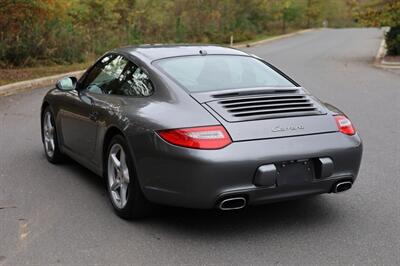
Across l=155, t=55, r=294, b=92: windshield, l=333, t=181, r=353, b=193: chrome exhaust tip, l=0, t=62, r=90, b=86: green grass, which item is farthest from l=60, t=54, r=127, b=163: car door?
l=0, t=62, r=90, b=86: green grass

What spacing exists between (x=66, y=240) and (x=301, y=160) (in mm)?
1882

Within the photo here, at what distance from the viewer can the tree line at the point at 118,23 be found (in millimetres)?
18219

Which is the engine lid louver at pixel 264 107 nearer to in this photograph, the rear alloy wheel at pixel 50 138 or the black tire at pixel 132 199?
the black tire at pixel 132 199

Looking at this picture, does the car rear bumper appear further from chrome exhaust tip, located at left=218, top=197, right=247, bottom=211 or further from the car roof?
the car roof

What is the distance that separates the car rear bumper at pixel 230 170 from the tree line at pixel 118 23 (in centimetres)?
1420

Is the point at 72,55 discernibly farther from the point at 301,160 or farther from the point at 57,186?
the point at 301,160

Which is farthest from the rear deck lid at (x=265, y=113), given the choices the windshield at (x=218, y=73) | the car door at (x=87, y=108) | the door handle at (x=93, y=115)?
the car door at (x=87, y=108)

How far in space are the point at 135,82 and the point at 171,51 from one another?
1.82 ft

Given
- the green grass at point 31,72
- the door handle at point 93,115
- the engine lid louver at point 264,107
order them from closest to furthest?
the engine lid louver at point 264,107 < the door handle at point 93,115 < the green grass at point 31,72

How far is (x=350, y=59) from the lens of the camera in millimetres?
24125

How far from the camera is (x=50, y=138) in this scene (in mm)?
6879

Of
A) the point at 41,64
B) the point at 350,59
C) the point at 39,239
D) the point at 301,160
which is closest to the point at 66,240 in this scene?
the point at 39,239

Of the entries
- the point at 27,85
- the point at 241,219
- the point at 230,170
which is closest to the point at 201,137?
the point at 230,170

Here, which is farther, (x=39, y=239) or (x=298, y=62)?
(x=298, y=62)
